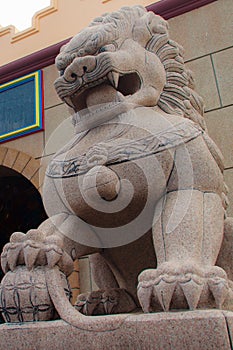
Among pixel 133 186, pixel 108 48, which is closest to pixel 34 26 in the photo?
pixel 108 48

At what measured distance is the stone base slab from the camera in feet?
3.02

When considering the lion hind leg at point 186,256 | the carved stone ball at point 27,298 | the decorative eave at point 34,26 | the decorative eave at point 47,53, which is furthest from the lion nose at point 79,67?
the decorative eave at point 34,26

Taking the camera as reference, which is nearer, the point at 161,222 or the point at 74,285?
the point at 161,222

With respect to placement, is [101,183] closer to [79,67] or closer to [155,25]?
[79,67]

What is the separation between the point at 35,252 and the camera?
1.18m

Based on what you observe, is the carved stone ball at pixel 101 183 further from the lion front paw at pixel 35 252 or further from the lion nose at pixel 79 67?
the lion nose at pixel 79 67

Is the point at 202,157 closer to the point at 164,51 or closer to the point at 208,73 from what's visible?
the point at 164,51

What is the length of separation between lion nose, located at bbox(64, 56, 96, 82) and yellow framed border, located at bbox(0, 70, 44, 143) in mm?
2253

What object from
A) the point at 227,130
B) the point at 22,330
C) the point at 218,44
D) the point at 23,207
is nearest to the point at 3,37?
the point at 23,207

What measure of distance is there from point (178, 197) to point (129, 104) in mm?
444

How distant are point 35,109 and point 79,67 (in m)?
2.44

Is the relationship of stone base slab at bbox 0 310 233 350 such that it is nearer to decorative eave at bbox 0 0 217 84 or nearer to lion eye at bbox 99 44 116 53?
lion eye at bbox 99 44 116 53

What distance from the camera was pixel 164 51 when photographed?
5.47ft

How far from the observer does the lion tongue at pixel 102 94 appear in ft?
4.93
